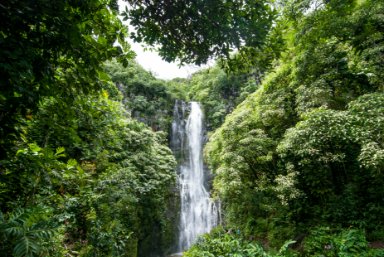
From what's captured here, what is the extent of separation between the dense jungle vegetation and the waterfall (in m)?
1.24

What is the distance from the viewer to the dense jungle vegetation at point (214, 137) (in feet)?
7.38

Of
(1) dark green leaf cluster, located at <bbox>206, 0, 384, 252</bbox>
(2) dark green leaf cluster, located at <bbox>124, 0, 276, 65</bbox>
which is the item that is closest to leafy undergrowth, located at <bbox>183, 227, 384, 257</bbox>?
(1) dark green leaf cluster, located at <bbox>206, 0, 384, 252</bbox>

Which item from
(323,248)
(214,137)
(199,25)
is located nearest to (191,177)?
(214,137)

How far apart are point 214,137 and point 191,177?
7844mm

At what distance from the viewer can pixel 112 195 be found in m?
7.56

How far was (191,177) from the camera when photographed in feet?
59.9

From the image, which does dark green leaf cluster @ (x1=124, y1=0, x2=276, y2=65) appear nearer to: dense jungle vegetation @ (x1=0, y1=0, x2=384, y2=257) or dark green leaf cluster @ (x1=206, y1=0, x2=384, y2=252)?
dense jungle vegetation @ (x1=0, y1=0, x2=384, y2=257)

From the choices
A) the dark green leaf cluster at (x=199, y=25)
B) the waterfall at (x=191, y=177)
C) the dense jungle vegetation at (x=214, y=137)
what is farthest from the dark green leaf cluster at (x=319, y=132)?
the waterfall at (x=191, y=177)

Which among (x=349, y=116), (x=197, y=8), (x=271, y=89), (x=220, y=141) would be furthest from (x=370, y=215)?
(x=197, y=8)

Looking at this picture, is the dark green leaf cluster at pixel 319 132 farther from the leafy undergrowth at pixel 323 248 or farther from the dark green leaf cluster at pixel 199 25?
the dark green leaf cluster at pixel 199 25

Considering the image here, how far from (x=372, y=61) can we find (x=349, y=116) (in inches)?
56.4

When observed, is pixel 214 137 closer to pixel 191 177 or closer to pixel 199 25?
pixel 191 177

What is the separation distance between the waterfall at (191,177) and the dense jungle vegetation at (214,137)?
1.24 m

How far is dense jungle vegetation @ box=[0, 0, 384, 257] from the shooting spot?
7.38 ft
